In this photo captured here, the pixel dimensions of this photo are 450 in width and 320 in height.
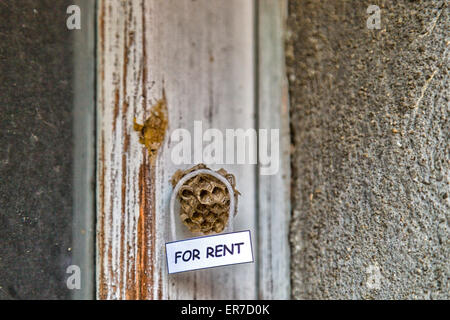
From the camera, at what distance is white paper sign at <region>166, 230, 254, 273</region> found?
20.9 inches

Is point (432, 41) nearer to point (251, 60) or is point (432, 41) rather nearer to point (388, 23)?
point (388, 23)

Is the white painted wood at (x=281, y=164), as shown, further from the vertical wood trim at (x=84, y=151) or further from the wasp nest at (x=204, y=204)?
the vertical wood trim at (x=84, y=151)

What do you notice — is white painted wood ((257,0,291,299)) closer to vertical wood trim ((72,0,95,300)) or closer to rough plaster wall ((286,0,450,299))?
rough plaster wall ((286,0,450,299))

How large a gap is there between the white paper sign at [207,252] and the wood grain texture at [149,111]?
0.03 meters

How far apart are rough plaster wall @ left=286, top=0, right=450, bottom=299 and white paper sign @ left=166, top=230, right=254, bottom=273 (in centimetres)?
14

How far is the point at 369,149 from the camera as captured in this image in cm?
54

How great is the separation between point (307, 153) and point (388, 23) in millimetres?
226

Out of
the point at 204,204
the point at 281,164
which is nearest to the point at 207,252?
the point at 204,204

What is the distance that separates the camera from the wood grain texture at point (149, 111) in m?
0.57

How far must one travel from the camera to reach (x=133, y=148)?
0.57m

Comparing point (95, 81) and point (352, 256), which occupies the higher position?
point (95, 81)

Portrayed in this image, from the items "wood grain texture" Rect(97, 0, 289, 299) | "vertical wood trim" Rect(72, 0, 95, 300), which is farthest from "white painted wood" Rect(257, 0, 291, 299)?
"vertical wood trim" Rect(72, 0, 95, 300)
